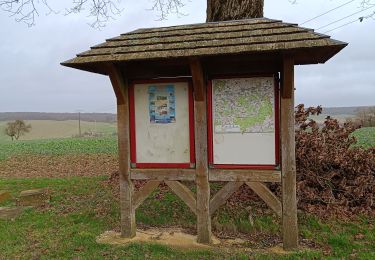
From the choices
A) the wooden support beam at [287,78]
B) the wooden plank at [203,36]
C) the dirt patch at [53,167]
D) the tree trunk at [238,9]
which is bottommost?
the dirt patch at [53,167]

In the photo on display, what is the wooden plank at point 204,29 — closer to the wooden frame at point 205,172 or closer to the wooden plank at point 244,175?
the wooden frame at point 205,172

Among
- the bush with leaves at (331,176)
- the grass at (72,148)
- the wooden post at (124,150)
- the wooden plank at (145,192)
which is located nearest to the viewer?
the wooden post at (124,150)

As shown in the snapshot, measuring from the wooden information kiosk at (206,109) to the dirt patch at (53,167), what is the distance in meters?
8.48

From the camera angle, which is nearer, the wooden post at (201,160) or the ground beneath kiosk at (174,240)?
the wooden post at (201,160)

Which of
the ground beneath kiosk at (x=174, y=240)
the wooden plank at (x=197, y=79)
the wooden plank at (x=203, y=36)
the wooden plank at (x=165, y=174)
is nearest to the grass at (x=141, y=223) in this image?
the ground beneath kiosk at (x=174, y=240)

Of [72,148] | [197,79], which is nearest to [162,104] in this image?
[197,79]

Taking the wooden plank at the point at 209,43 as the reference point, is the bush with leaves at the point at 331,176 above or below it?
below

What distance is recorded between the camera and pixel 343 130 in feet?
28.2

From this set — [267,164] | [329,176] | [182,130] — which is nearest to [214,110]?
[182,130]

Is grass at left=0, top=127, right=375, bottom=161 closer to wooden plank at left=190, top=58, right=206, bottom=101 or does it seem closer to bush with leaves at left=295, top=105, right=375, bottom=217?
bush with leaves at left=295, top=105, right=375, bottom=217

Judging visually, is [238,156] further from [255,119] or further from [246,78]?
[246,78]

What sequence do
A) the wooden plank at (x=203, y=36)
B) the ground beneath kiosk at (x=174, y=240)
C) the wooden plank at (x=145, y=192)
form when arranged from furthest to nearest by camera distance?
1. the wooden plank at (x=145, y=192)
2. the ground beneath kiosk at (x=174, y=240)
3. the wooden plank at (x=203, y=36)

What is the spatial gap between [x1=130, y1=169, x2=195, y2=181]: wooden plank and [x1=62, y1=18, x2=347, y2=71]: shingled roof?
176 cm

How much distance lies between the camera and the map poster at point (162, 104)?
228 inches
